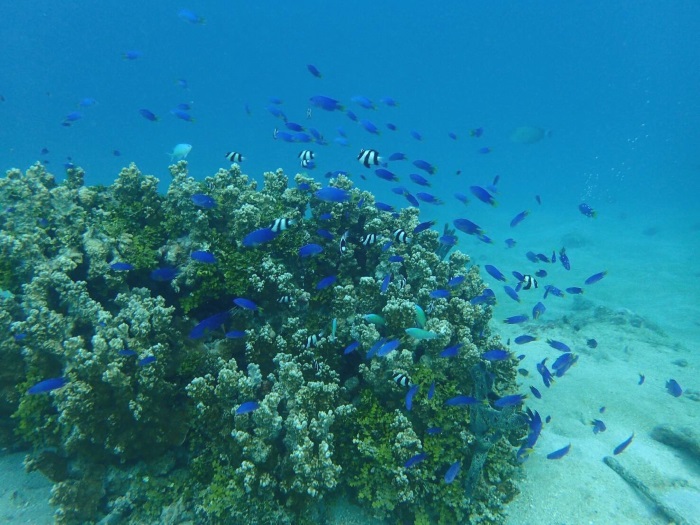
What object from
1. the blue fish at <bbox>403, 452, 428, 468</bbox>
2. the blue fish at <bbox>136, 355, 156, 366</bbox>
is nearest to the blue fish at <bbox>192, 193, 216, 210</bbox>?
the blue fish at <bbox>136, 355, 156, 366</bbox>

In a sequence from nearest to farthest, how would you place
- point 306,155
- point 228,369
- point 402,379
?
point 228,369
point 402,379
point 306,155

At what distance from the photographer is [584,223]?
41469mm

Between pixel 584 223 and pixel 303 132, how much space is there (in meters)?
42.8

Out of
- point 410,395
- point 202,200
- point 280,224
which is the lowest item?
point 410,395

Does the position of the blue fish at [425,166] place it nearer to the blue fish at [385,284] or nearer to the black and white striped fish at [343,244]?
the black and white striped fish at [343,244]

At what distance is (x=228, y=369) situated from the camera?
15.0 ft

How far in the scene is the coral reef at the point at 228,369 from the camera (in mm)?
4320

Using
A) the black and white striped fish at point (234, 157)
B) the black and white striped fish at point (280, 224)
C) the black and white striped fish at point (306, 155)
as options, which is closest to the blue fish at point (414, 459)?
the black and white striped fish at point (280, 224)

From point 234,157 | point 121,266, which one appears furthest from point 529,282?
point 121,266

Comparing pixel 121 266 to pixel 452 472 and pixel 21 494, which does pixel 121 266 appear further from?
pixel 452 472

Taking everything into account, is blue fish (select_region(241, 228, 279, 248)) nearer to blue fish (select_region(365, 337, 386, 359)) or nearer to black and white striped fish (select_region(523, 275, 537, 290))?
blue fish (select_region(365, 337, 386, 359))

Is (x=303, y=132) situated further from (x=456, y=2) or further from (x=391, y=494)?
(x=456, y=2)

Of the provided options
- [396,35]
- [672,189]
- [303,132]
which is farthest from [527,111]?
[303,132]

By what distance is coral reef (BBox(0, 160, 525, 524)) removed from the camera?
170 inches
